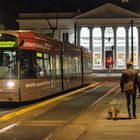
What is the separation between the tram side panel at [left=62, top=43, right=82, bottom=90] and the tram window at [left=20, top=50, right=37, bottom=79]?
774 centimetres

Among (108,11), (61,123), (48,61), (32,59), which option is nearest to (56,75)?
(48,61)

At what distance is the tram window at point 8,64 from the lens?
21859 millimetres

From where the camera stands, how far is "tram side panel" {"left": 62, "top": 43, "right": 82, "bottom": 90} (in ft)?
104

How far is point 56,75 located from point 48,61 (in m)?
2.38

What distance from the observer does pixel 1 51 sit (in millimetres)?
22141

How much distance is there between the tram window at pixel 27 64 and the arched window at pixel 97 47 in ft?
240

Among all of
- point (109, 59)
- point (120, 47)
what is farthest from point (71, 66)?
point (120, 47)

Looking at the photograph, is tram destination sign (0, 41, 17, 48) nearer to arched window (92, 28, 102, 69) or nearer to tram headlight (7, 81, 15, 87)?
tram headlight (7, 81, 15, 87)

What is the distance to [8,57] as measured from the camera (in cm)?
2208

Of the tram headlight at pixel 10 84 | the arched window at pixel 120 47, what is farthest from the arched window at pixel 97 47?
the tram headlight at pixel 10 84

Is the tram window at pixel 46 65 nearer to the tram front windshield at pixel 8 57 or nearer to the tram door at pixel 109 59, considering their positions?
the tram front windshield at pixel 8 57

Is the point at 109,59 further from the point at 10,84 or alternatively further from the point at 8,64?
the point at 10,84

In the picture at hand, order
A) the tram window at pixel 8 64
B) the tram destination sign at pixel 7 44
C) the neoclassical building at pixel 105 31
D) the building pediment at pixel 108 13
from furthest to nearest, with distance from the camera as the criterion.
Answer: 1. the building pediment at pixel 108 13
2. the neoclassical building at pixel 105 31
3. the tram destination sign at pixel 7 44
4. the tram window at pixel 8 64

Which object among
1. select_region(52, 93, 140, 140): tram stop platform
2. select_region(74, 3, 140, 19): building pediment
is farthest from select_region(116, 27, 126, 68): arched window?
select_region(52, 93, 140, 140): tram stop platform
